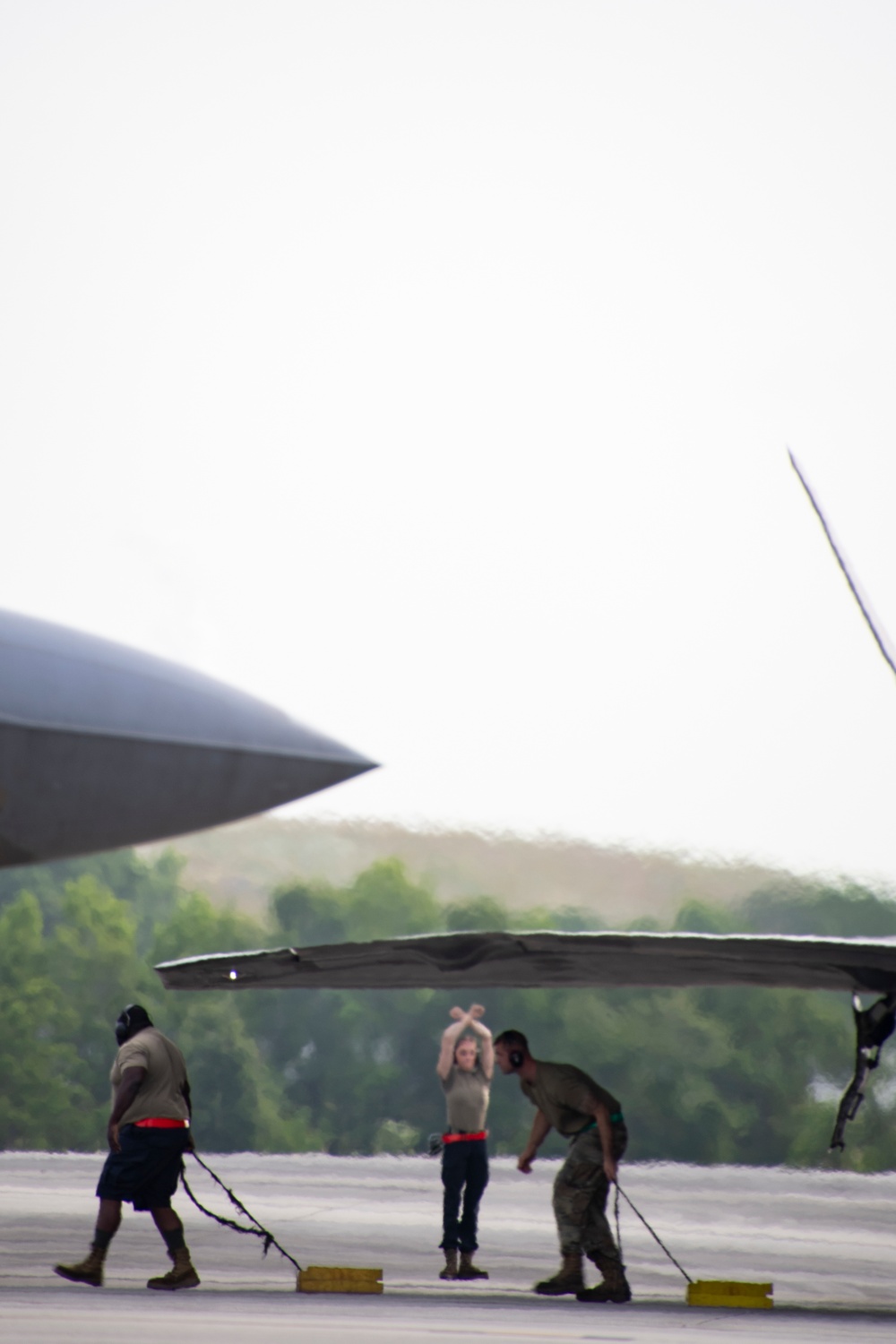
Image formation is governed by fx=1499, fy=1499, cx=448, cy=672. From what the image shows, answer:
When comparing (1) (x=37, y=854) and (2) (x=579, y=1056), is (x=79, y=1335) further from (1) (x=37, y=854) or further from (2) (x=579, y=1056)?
(2) (x=579, y=1056)

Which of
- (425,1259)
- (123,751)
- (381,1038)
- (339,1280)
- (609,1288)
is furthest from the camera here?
(381,1038)

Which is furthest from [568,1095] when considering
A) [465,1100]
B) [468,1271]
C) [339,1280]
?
[339,1280]

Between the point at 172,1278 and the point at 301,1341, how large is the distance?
7.34 feet

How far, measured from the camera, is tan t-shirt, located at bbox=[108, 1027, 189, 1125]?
9.01 m

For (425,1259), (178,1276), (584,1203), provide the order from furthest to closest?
(425,1259), (584,1203), (178,1276)

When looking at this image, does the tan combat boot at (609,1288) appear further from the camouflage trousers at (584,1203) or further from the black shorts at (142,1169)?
the black shorts at (142,1169)

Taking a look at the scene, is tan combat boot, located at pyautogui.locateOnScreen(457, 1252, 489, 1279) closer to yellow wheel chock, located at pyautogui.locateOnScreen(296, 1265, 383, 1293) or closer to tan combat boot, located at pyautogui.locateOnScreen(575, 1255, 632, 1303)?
yellow wheel chock, located at pyautogui.locateOnScreen(296, 1265, 383, 1293)

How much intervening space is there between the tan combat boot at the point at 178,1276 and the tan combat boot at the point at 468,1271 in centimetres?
178

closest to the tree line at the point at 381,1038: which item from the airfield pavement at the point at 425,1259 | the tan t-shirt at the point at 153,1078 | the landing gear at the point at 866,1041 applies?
the airfield pavement at the point at 425,1259

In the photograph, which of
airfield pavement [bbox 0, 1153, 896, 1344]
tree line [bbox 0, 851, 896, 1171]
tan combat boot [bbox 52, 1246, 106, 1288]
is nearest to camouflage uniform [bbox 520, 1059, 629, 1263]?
airfield pavement [bbox 0, 1153, 896, 1344]

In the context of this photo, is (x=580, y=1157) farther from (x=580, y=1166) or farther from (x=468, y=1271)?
(x=468, y=1271)

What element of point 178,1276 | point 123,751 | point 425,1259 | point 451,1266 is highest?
point 123,751

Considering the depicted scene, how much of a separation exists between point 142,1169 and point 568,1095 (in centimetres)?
261

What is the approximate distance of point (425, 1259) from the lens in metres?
11.1
